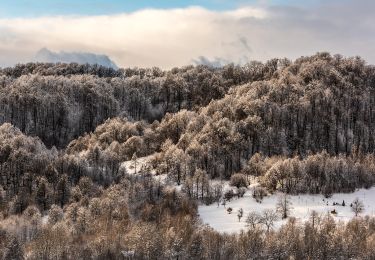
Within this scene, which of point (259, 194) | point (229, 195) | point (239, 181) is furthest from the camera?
point (239, 181)

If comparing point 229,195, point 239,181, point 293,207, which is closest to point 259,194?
point 229,195

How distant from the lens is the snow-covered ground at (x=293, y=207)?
162125mm

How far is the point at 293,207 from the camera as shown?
174 m

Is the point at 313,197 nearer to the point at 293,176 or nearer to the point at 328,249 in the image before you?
the point at 293,176

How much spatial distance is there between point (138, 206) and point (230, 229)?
32.1 metres

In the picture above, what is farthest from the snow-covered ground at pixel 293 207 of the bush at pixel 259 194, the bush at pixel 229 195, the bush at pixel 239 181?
the bush at pixel 239 181

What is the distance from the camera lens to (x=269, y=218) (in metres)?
158

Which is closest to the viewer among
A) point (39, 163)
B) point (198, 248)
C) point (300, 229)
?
point (198, 248)

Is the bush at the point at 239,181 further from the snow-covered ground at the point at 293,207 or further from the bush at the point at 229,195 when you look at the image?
the bush at the point at 229,195

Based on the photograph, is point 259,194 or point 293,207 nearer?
point 293,207


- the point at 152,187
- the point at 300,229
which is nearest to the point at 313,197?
the point at 300,229

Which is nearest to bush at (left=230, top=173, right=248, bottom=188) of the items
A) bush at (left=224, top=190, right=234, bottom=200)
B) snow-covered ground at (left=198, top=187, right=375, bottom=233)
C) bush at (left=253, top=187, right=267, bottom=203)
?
snow-covered ground at (left=198, top=187, right=375, bottom=233)

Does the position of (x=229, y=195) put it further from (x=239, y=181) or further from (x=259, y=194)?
(x=239, y=181)

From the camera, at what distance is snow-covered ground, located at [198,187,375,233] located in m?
162
